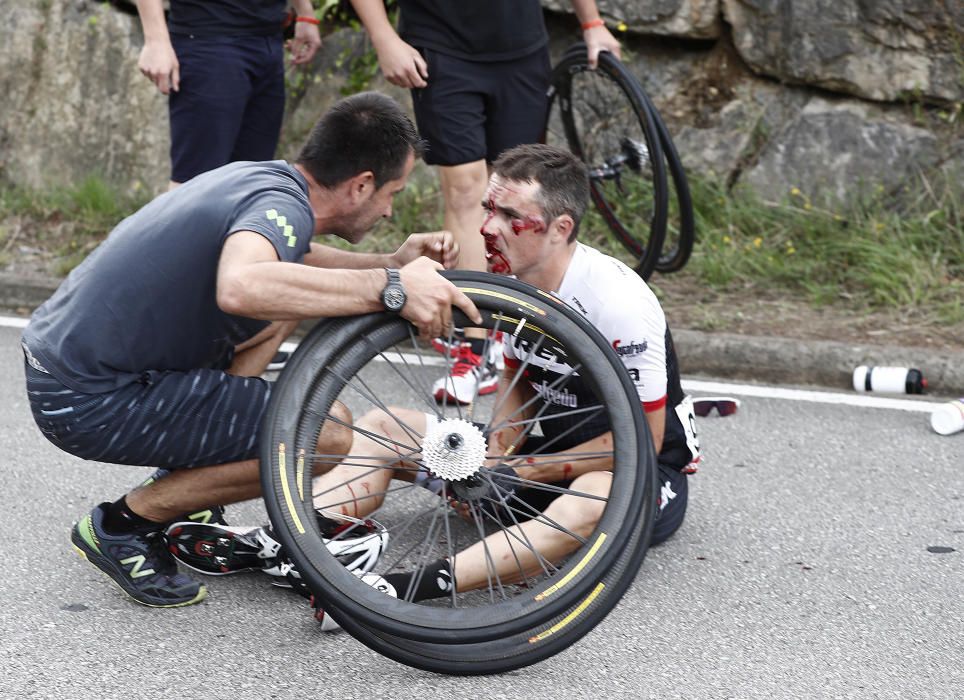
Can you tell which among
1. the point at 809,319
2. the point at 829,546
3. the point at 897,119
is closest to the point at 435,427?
the point at 829,546

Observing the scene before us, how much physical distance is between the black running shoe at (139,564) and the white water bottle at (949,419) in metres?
2.77

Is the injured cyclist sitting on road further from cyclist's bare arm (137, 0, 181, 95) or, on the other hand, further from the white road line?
cyclist's bare arm (137, 0, 181, 95)

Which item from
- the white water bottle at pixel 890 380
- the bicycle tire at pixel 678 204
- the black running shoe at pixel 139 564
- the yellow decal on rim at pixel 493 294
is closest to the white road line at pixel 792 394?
the white water bottle at pixel 890 380

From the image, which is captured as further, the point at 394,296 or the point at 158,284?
the point at 158,284

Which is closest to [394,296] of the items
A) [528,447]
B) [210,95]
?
[528,447]

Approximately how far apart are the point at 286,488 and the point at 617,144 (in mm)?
3889

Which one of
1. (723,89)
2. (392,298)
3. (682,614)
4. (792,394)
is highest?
(392,298)

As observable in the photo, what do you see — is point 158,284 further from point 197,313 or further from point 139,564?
point 139,564

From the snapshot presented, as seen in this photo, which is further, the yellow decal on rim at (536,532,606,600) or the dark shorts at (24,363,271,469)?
the dark shorts at (24,363,271,469)

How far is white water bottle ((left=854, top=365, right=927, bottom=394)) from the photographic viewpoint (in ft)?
17.8

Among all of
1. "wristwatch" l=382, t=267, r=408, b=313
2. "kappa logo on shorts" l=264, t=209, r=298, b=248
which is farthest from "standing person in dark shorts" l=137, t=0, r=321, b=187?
"wristwatch" l=382, t=267, r=408, b=313

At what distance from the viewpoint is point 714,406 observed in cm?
518

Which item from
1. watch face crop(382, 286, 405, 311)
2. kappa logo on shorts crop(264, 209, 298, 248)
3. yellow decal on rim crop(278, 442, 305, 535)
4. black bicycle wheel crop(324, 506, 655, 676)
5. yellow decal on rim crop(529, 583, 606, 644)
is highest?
kappa logo on shorts crop(264, 209, 298, 248)

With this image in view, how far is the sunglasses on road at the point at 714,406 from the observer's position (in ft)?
16.9
